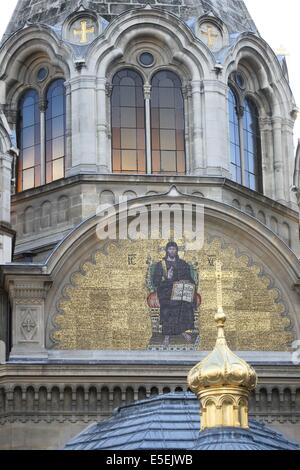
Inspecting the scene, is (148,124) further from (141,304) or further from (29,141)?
(141,304)

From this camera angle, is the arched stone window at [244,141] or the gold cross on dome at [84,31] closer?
the gold cross on dome at [84,31]

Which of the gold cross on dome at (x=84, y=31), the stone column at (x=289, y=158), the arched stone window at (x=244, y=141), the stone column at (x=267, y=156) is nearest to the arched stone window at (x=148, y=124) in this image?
the gold cross on dome at (x=84, y=31)

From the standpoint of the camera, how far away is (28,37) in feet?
127

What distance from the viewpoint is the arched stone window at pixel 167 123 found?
38.2 meters

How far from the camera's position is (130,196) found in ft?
122

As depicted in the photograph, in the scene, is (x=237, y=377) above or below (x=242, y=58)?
below

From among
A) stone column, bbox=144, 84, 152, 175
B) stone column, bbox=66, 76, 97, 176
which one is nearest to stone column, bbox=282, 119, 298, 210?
stone column, bbox=144, 84, 152, 175

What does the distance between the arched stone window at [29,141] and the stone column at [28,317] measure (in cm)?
407

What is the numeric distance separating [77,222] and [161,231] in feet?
5.81

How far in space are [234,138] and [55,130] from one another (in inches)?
134

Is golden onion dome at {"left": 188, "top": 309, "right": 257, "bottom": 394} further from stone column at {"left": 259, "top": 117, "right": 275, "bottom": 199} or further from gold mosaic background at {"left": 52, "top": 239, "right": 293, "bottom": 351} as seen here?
stone column at {"left": 259, "top": 117, "right": 275, "bottom": 199}

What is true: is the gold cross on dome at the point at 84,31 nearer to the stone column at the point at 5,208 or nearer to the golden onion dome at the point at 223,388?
the stone column at the point at 5,208
